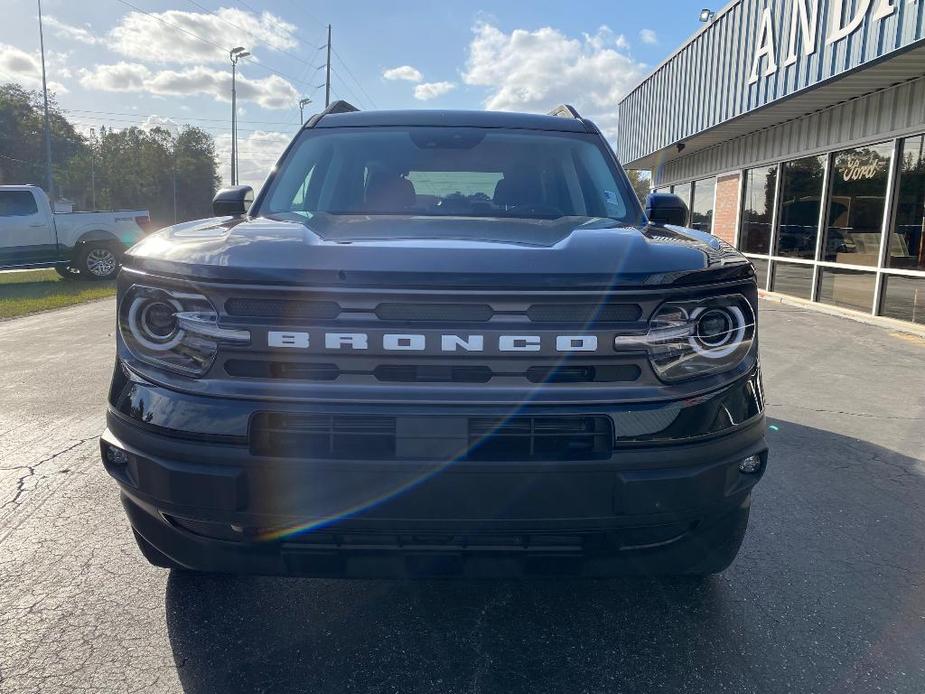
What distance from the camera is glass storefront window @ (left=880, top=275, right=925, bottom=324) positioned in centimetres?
921

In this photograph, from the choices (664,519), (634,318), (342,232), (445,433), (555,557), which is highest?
(342,232)

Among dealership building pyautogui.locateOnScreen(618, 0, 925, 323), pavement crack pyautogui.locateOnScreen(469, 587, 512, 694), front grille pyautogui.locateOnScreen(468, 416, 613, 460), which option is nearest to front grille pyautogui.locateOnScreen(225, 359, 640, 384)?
front grille pyautogui.locateOnScreen(468, 416, 613, 460)

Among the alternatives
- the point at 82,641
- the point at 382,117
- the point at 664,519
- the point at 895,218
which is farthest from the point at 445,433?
the point at 895,218

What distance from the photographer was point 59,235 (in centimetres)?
1502

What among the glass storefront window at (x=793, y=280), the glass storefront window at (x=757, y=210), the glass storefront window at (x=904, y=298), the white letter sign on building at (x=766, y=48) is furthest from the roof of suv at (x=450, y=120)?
the glass storefront window at (x=757, y=210)

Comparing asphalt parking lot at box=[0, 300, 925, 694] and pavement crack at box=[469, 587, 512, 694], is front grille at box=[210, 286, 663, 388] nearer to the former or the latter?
asphalt parking lot at box=[0, 300, 925, 694]

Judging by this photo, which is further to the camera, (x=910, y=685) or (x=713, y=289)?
(x=910, y=685)

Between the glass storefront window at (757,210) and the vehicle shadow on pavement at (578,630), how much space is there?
12.5 metres

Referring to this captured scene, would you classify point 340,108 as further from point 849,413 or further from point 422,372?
point 849,413

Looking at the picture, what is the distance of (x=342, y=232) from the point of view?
2139 mm

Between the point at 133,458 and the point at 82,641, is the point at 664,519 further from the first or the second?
the point at 82,641

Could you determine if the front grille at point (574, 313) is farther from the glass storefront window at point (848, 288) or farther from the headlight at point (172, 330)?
the glass storefront window at point (848, 288)

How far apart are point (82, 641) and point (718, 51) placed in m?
14.8

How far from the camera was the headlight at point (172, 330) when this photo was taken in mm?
1812
